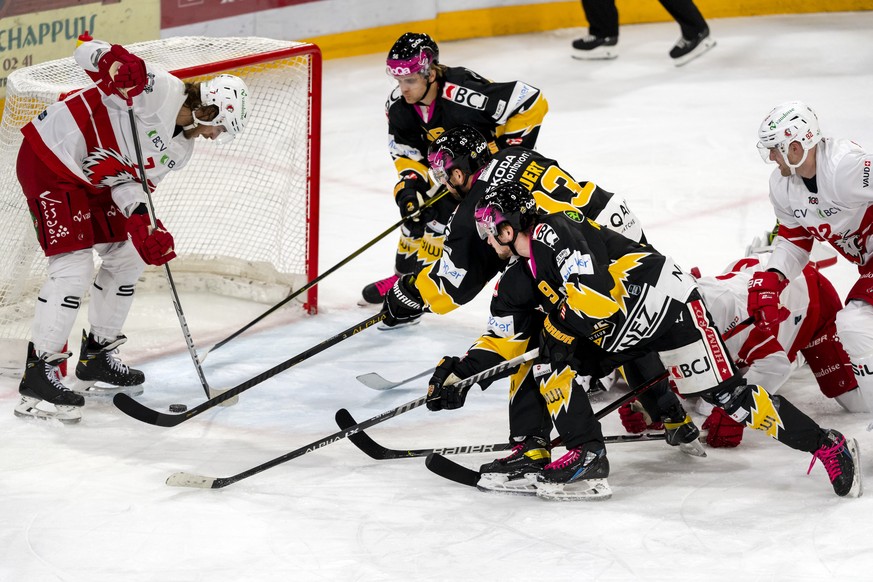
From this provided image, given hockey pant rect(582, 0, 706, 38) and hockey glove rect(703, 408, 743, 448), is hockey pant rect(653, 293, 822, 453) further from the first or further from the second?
hockey pant rect(582, 0, 706, 38)

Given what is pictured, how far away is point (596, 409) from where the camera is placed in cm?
409

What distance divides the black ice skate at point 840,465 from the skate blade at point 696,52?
5168 mm

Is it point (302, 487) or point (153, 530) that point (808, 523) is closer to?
point (302, 487)

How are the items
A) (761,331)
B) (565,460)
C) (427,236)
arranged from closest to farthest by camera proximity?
(565,460)
(761,331)
(427,236)

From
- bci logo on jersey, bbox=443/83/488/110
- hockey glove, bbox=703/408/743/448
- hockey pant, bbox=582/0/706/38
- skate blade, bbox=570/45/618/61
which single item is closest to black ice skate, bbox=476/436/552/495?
hockey glove, bbox=703/408/743/448

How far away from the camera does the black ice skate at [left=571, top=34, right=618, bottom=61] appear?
829 cm

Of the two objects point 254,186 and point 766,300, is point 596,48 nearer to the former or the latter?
point 254,186

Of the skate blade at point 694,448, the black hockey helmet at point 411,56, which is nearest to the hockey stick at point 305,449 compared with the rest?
the skate blade at point 694,448

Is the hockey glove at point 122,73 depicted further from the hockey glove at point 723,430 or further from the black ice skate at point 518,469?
the hockey glove at point 723,430

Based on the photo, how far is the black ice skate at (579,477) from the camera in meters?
3.33

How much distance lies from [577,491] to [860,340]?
99cm

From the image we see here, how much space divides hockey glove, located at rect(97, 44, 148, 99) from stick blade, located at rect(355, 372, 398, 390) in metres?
1.25

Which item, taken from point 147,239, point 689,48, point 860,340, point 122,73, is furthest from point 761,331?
point 689,48

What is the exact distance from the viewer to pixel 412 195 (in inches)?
176
